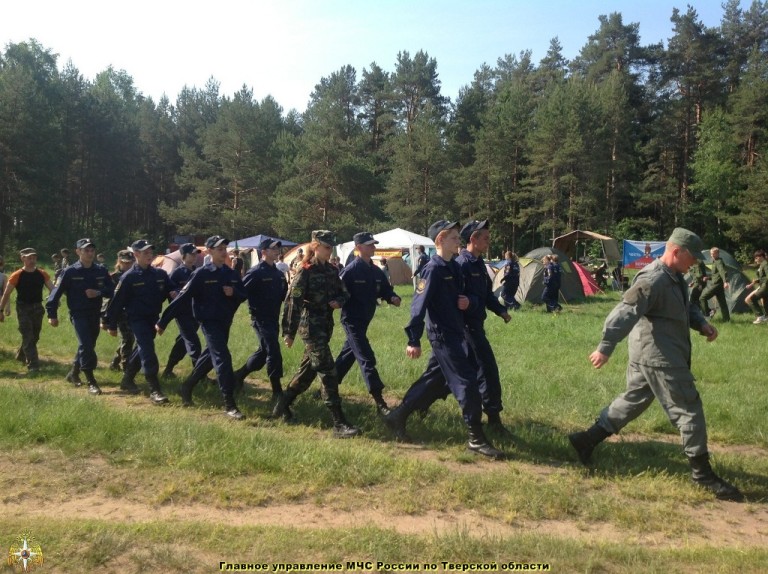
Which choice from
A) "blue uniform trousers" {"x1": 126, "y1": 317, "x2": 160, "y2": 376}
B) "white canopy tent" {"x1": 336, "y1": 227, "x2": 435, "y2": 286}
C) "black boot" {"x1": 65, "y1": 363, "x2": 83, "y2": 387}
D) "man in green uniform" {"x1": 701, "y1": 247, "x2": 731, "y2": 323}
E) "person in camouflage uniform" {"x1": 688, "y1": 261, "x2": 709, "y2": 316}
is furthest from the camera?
"white canopy tent" {"x1": 336, "y1": 227, "x2": 435, "y2": 286}

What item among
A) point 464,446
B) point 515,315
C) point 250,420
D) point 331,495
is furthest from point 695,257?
point 515,315

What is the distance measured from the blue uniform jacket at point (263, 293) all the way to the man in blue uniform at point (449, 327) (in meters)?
2.29

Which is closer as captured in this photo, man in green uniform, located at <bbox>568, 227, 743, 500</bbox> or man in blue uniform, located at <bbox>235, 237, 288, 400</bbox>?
man in green uniform, located at <bbox>568, 227, 743, 500</bbox>

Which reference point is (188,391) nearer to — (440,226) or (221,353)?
(221,353)

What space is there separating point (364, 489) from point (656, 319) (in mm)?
2550

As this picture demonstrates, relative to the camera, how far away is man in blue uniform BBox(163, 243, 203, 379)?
7664 mm

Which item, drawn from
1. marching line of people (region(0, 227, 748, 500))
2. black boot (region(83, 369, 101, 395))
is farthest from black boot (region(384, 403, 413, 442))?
black boot (region(83, 369, 101, 395))

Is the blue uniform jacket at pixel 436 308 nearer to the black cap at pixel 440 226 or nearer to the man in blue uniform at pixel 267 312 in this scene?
the black cap at pixel 440 226

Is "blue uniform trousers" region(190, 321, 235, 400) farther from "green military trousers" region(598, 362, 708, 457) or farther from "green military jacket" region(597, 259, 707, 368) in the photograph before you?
"green military trousers" region(598, 362, 708, 457)

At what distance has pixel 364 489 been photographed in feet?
15.1

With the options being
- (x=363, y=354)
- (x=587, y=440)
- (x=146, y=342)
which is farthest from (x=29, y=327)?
(x=587, y=440)

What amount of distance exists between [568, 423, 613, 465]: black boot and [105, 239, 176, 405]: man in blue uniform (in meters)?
4.77

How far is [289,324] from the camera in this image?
629 cm

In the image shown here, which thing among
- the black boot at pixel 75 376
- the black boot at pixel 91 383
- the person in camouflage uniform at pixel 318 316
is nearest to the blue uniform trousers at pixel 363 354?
the person in camouflage uniform at pixel 318 316
